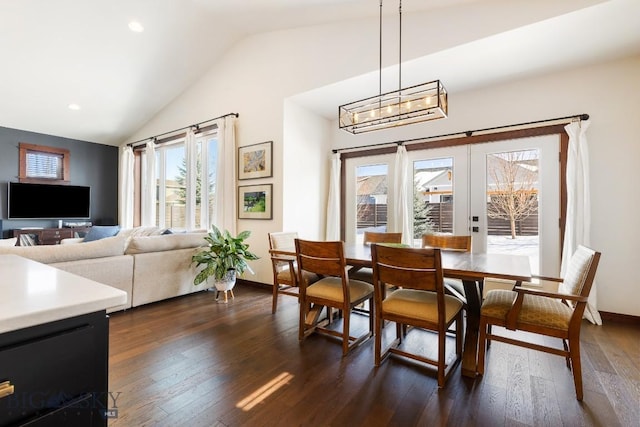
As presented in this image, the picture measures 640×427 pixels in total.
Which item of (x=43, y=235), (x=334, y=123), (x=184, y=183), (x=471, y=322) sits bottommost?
(x=471, y=322)

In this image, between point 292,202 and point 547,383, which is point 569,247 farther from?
point 292,202

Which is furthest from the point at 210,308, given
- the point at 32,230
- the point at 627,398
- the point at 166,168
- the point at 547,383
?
the point at 32,230

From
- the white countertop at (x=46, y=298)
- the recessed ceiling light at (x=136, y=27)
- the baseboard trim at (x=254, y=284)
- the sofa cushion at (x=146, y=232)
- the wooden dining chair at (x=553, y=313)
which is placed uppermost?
the recessed ceiling light at (x=136, y=27)

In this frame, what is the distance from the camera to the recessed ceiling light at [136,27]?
399cm

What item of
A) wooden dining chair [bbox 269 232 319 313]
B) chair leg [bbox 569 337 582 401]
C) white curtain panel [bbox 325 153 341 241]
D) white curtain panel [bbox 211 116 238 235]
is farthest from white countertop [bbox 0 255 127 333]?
white curtain panel [bbox 325 153 341 241]

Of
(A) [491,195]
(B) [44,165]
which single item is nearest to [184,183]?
(B) [44,165]

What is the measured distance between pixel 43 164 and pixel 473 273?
7898mm

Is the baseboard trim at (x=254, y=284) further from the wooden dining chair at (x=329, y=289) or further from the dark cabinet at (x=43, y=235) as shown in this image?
the dark cabinet at (x=43, y=235)

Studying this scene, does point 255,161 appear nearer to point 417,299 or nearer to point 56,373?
point 417,299

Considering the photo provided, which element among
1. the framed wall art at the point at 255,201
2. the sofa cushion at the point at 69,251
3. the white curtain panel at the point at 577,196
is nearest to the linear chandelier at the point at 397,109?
the white curtain panel at the point at 577,196

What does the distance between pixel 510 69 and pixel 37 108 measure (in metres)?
7.34

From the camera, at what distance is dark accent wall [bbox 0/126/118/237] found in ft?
18.2

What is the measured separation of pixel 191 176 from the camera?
5.42m

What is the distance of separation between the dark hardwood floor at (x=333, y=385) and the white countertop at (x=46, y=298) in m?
1.03
